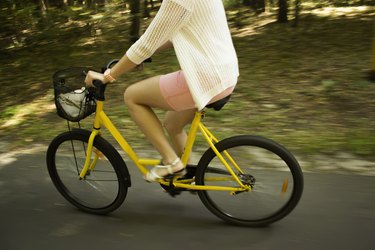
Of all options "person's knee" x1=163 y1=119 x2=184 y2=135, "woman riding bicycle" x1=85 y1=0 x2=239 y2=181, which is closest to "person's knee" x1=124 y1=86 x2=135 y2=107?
"woman riding bicycle" x1=85 y1=0 x2=239 y2=181

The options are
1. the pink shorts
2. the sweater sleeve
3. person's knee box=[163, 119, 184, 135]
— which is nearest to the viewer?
the sweater sleeve

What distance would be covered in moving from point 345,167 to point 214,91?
198cm

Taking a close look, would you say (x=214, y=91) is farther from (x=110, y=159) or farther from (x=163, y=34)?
(x=110, y=159)

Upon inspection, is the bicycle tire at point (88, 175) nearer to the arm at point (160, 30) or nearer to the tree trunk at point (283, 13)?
the arm at point (160, 30)

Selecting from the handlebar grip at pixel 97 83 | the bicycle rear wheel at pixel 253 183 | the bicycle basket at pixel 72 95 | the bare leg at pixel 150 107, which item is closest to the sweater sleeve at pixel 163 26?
the bare leg at pixel 150 107

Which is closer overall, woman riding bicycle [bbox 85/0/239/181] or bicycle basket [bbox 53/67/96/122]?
woman riding bicycle [bbox 85/0/239/181]

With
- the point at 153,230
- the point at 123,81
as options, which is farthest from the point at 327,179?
the point at 123,81

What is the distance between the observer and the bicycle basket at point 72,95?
2.78 metres

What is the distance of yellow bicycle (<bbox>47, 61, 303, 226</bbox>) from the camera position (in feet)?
8.96

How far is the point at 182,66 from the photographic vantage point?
2.39 meters

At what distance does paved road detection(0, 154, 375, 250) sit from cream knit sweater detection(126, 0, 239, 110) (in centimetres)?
110

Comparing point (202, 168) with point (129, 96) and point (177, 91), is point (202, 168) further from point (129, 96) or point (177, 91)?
point (129, 96)

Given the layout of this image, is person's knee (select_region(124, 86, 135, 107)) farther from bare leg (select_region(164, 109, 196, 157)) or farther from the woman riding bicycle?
bare leg (select_region(164, 109, 196, 157))

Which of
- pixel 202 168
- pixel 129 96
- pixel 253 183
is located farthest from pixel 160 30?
pixel 253 183
